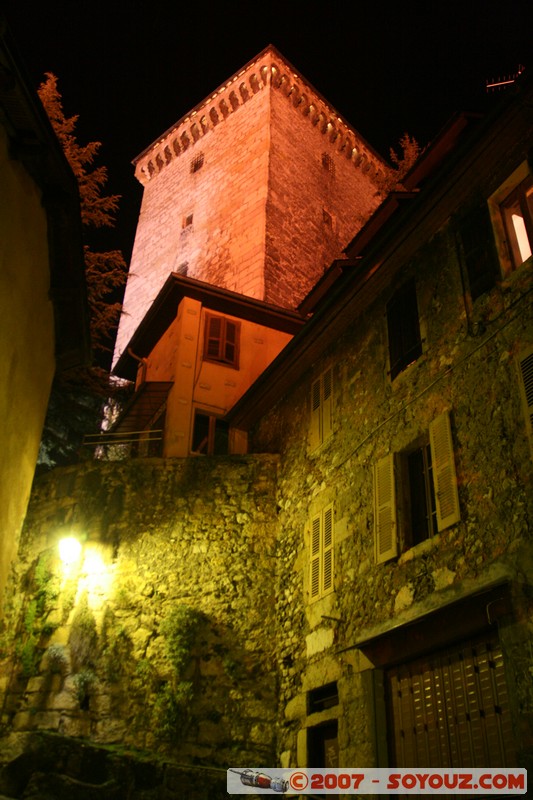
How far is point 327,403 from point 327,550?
2.55 m

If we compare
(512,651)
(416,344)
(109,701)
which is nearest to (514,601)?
(512,651)

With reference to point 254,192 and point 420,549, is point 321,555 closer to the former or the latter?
point 420,549

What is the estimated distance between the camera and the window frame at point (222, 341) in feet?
56.3

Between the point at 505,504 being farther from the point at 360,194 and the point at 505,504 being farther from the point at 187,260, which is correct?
the point at 360,194

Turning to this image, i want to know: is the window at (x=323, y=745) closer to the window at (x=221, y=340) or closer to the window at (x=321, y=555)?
the window at (x=321, y=555)

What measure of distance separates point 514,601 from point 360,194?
2987cm

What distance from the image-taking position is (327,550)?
35.2ft

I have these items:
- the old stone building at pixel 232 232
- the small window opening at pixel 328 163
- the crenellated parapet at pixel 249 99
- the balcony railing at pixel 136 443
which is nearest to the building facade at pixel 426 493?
the balcony railing at pixel 136 443

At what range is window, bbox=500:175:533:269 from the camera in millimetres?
8852

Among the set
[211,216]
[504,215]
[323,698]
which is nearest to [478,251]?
[504,215]

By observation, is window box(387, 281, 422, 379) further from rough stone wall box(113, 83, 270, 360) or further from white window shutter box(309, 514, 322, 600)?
rough stone wall box(113, 83, 270, 360)

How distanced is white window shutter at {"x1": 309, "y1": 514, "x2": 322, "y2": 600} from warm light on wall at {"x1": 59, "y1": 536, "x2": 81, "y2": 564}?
169 inches

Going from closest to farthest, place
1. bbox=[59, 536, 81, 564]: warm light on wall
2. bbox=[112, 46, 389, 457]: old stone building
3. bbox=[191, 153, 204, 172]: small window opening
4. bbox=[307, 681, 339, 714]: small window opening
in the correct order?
1. bbox=[307, 681, 339, 714]: small window opening
2. bbox=[59, 536, 81, 564]: warm light on wall
3. bbox=[112, 46, 389, 457]: old stone building
4. bbox=[191, 153, 204, 172]: small window opening

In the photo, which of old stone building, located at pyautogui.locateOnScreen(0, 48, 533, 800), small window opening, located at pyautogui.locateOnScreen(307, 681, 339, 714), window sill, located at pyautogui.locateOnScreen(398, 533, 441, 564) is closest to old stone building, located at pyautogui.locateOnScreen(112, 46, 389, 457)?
old stone building, located at pyautogui.locateOnScreen(0, 48, 533, 800)
